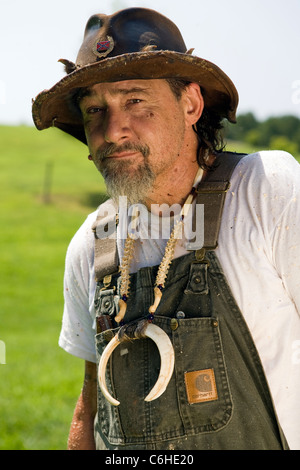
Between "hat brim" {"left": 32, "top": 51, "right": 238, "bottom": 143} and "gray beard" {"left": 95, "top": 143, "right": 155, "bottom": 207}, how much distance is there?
1.12 feet

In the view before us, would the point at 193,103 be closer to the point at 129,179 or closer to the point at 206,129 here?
the point at 206,129

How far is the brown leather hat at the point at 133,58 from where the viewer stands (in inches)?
112

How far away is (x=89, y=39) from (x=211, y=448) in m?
1.99

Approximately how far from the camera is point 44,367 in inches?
429

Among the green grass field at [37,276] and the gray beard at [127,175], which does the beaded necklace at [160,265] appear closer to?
the gray beard at [127,175]

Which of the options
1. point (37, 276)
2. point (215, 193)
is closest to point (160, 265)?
point (215, 193)

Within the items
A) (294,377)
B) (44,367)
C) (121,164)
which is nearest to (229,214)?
(121,164)

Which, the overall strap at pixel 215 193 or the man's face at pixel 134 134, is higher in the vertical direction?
the man's face at pixel 134 134

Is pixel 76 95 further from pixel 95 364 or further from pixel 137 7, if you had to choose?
pixel 95 364

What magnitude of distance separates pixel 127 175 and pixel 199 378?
102 cm

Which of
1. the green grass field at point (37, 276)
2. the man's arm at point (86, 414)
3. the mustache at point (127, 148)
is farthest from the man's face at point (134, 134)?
the man's arm at point (86, 414)

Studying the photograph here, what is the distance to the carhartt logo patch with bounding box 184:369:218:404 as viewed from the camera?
264cm

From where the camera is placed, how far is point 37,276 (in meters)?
29.7

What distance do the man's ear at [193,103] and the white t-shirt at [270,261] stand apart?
1.49ft
